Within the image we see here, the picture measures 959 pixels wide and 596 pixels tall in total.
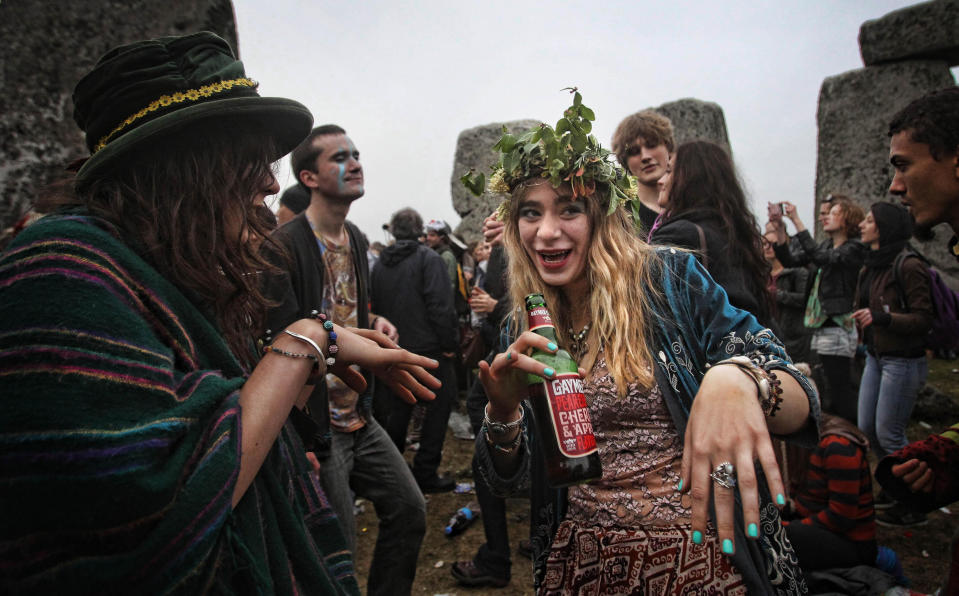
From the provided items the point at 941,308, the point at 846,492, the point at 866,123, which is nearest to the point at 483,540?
the point at 846,492

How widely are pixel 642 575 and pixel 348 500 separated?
183 cm

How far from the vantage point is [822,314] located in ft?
19.1

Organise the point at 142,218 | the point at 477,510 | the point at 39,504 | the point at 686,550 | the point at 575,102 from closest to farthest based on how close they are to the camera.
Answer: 1. the point at 39,504
2. the point at 142,218
3. the point at 686,550
4. the point at 575,102
5. the point at 477,510

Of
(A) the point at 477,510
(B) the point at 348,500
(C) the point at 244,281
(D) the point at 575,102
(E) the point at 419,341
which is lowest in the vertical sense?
(A) the point at 477,510

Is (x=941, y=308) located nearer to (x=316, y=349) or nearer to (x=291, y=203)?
(x=316, y=349)

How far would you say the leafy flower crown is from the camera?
2.09 m

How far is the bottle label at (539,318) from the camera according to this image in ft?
5.75

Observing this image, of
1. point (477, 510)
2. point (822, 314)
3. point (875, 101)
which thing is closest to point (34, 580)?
point (477, 510)

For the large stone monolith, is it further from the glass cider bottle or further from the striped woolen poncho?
the striped woolen poncho

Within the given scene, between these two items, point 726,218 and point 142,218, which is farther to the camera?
point 726,218

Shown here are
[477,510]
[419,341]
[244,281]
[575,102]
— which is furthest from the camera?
[419,341]

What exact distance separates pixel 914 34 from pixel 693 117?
10.1 ft

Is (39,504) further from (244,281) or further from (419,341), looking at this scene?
(419,341)

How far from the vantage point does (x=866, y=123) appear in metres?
8.25
